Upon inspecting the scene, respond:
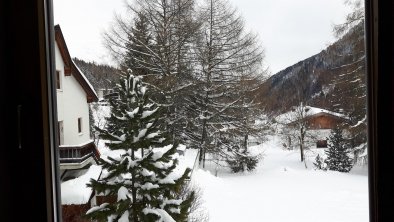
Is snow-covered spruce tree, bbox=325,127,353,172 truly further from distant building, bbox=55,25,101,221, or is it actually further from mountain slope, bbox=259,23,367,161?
distant building, bbox=55,25,101,221

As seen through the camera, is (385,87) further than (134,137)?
No

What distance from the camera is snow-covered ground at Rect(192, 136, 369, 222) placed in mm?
1606

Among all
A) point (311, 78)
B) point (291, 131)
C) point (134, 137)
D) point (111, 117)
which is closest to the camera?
point (311, 78)

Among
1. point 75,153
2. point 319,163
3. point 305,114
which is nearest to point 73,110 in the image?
point 75,153

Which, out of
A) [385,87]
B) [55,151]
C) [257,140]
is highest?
[385,87]

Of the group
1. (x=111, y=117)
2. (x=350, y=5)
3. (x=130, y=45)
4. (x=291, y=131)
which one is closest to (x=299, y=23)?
(x=350, y=5)

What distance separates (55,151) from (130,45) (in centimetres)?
131

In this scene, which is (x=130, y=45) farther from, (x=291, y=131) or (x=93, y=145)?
(x=291, y=131)

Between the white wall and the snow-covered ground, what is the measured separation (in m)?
0.81

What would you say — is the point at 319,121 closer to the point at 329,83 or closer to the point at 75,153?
the point at 329,83

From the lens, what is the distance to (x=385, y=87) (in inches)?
22.2

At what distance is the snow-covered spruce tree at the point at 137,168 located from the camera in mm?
1886

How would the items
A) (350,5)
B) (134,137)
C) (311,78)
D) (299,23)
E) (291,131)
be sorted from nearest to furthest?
(350,5) → (311,78) → (299,23) → (291,131) → (134,137)

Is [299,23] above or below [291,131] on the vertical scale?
above
